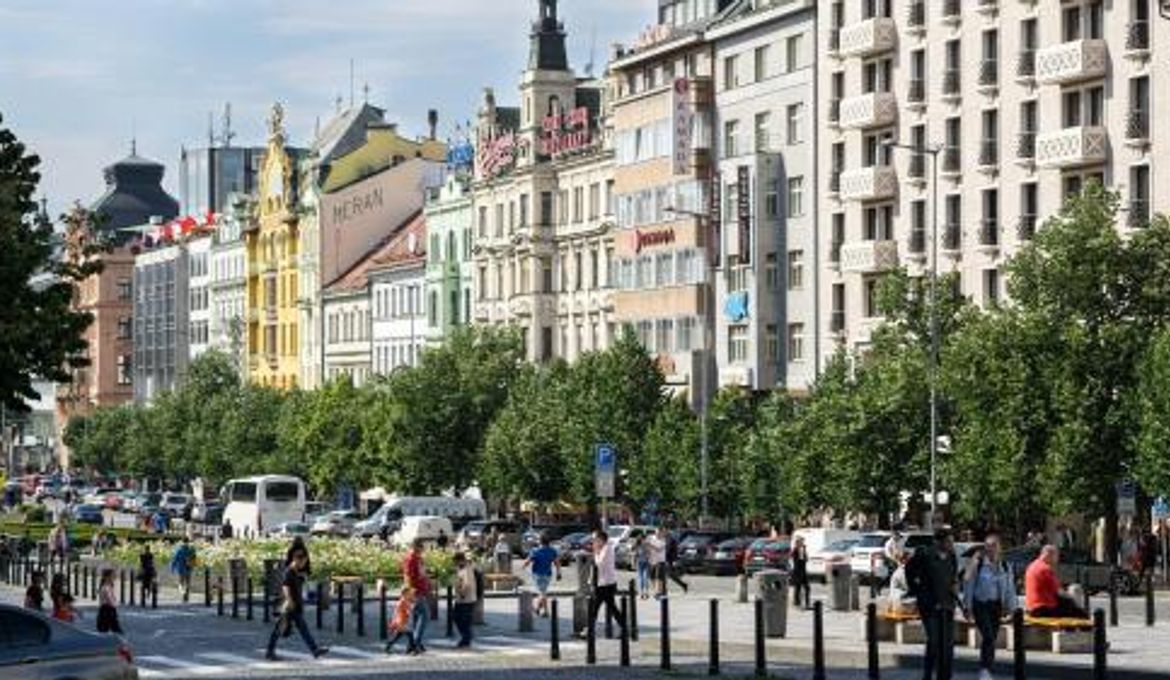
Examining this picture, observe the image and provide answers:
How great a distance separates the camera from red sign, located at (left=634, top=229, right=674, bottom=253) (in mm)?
120438

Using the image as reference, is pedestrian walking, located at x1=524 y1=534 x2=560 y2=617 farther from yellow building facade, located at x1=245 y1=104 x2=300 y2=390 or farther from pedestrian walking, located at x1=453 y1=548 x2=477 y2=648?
yellow building facade, located at x1=245 y1=104 x2=300 y2=390

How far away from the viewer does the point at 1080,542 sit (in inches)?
3536

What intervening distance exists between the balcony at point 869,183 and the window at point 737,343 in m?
9.74

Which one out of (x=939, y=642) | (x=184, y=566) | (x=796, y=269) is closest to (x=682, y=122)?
(x=796, y=269)

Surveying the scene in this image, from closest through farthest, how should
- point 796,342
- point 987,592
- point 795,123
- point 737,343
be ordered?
point 987,592, point 796,342, point 795,123, point 737,343

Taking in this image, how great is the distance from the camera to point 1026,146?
94438 mm

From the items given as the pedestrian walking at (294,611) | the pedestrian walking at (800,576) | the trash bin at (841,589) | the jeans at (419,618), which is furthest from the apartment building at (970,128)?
the jeans at (419,618)

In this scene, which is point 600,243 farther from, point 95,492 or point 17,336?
point 17,336

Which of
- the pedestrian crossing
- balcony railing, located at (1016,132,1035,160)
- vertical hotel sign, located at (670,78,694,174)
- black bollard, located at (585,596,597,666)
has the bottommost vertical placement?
the pedestrian crossing

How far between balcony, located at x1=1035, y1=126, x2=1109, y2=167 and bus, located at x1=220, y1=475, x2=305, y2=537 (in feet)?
128

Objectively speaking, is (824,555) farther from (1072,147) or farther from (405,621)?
(405,621)

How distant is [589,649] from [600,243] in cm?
8756

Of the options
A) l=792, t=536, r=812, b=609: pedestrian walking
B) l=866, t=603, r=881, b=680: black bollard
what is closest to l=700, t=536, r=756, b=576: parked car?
l=792, t=536, r=812, b=609: pedestrian walking

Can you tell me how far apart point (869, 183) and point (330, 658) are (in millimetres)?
57188
